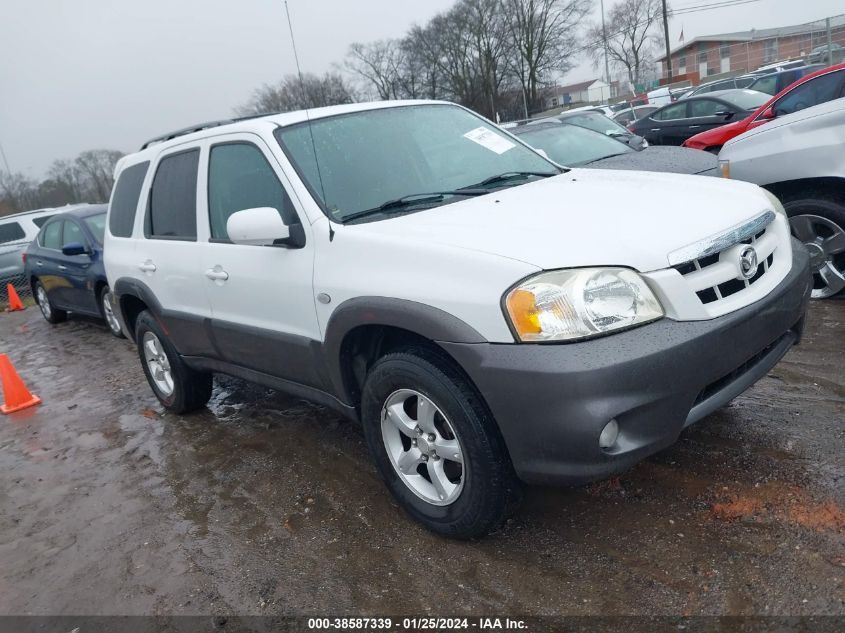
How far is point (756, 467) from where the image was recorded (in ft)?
10.4

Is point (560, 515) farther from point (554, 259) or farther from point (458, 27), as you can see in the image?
point (458, 27)

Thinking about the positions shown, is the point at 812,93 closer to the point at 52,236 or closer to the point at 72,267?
the point at 72,267

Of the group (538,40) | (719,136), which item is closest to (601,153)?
A: (719,136)

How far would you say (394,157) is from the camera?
11.7ft

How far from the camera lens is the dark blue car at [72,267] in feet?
26.8

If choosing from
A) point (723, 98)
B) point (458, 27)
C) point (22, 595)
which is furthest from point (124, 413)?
point (458, 27)

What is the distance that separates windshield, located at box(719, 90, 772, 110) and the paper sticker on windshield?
945 cm

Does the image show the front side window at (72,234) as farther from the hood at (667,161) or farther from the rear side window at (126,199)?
the hood at (667,161)

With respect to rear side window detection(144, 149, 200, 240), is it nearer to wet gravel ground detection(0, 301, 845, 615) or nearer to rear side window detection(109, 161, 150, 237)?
rear side window detection(109, 161, 150, 237)

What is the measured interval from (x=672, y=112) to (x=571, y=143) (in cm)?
725

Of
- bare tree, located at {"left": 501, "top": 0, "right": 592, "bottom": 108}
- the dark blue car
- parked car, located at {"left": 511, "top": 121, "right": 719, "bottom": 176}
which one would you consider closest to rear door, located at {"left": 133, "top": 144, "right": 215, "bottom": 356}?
the dark blue car

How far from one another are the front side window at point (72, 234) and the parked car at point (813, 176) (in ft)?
24.0

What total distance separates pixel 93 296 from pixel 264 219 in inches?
244

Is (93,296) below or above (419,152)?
below
